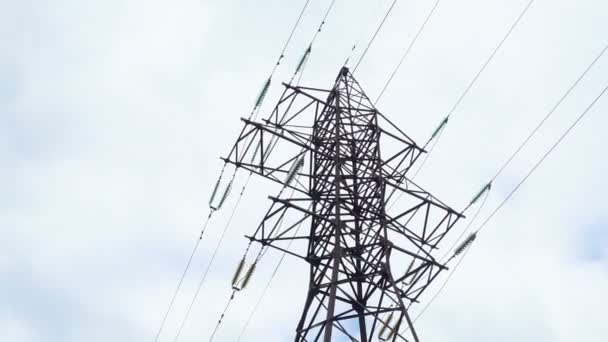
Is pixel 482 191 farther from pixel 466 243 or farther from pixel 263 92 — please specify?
pixel 263 92

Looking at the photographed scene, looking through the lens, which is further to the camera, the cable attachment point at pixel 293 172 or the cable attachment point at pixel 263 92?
the cable attachment point at pixel 263 92

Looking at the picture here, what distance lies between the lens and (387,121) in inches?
570

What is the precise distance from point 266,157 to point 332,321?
14.7ft

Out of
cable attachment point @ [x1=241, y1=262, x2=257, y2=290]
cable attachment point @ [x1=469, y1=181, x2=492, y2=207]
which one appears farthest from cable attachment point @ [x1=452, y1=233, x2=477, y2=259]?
cable attachment point @ [x1=241, y1=262, x2=257, y2=290]

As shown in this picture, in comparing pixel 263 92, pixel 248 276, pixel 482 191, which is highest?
pixel 263 92

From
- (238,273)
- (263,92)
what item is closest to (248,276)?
(238,273)

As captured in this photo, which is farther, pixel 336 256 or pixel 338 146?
pixel 338 146

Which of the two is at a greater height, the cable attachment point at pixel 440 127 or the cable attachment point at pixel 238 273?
the cable attachment point at pixel 440 127

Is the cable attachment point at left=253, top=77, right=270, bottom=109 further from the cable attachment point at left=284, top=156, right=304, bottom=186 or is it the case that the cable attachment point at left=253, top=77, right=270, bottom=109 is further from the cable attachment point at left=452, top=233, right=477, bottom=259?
the cable attachment point at left=452, top=233, right=477, bottom=259

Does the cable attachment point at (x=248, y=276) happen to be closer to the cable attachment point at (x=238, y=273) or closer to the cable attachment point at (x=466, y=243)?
the cable attachment point at (x=238, y=273)

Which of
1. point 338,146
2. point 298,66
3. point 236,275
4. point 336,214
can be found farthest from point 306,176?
point 298,66

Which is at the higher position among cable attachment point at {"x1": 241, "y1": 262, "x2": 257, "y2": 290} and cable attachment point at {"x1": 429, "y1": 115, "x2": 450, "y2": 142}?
cable attachment point at {"x1": 429, "y1": 115, "x2": 450, "y2": 142}

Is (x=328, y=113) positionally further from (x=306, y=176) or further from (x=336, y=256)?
(x=336, y=256)

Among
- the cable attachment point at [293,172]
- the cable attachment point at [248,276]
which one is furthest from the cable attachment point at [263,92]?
the cable attachment point at [248,276]
